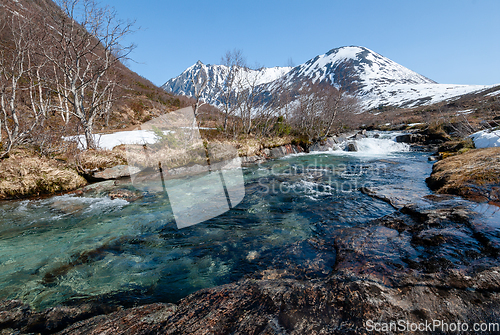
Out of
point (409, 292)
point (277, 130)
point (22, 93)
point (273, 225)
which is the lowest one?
point (273, 225)

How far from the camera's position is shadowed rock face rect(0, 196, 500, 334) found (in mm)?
2000

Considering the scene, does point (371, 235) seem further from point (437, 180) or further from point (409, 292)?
point (437, 180)

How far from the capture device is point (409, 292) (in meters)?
2.29

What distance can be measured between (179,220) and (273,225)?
2.91 meters

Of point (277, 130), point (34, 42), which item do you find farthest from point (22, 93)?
point (277, 130)

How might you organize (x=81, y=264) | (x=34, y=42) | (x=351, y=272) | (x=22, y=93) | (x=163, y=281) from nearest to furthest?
1. (x=351, y=272)
2. (x=163, y=281)
3. (x=81, y=264)
4. (x=34, y=42)
5. (x=22, y=93)

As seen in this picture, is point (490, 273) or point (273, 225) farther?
point (273, 225)

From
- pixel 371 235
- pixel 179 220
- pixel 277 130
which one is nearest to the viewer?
pixel 371 235

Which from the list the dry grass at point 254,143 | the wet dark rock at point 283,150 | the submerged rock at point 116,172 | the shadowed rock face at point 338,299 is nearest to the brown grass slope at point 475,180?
the shadowed rock face at point 338,299

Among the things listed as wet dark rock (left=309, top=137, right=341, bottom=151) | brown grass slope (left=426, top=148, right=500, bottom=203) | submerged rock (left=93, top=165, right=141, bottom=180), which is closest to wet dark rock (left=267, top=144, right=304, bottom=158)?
wet dark rock (left=309, top=137, right=341, bottom=151)

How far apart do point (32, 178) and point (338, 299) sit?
11045 mm

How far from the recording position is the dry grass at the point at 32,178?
726 cm

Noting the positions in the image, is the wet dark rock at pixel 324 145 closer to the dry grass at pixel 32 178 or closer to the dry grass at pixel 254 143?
the dry grass at pixel 254 143

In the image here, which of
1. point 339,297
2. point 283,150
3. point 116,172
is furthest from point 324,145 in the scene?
point 339,297
